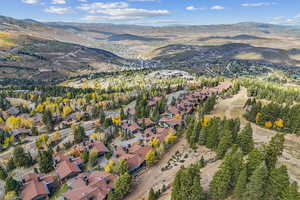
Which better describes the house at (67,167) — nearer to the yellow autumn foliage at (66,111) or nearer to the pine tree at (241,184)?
the pine tree at (241,184)

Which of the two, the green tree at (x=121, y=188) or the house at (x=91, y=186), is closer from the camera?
the house at (x=91, y=186)

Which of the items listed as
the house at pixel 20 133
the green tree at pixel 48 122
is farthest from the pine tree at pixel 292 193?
the house at pixel 20 133

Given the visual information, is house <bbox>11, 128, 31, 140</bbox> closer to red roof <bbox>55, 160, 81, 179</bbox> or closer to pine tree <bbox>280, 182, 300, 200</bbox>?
red roof <bbox>55, 160, 81, 179</bbox>

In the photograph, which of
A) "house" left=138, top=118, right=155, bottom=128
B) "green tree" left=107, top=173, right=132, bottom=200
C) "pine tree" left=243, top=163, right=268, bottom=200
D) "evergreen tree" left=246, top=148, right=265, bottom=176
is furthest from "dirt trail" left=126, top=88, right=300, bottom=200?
"house" left=138, top=118, right=155, bottom=128

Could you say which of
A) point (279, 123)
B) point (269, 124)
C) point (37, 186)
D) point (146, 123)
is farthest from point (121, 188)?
point (279, 123)

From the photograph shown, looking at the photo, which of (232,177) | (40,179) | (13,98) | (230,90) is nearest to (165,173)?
(232,177)

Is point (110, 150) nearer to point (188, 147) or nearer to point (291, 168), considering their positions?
point (188, 147)

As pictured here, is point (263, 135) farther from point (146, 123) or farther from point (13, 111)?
point (13, 111)
